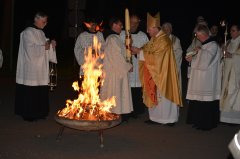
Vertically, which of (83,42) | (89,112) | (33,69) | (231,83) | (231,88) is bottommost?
(89,112)

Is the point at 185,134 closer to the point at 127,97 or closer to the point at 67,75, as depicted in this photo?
the point at 127,97

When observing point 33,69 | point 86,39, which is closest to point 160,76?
point 86,39

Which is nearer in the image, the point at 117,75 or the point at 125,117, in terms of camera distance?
the point at 117,75

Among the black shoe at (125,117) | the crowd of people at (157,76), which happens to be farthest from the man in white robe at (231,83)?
the black shoe at (125,117)

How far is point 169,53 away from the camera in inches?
431

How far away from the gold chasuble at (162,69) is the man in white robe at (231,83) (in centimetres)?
113

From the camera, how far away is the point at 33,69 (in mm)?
11203

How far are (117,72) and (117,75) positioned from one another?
0.07 metres

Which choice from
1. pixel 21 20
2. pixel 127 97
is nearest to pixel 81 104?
pixel 127 97

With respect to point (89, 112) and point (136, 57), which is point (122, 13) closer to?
point (136, 57)

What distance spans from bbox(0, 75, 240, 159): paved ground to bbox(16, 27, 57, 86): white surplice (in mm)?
886

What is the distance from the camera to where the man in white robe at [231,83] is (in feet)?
37.0

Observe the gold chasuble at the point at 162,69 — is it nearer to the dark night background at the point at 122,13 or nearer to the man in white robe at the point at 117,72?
the man in white robe at the point at 117,72

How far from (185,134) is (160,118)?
950 mm
